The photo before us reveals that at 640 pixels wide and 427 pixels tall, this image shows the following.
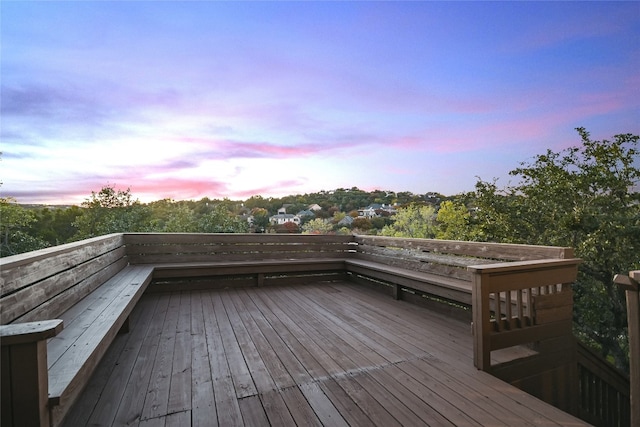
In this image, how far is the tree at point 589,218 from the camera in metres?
5.74

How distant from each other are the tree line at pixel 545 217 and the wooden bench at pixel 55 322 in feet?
12.2

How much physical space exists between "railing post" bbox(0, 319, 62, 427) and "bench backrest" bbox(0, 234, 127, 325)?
0.53 metres

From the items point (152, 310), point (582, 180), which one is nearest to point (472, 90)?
point (582, 180)

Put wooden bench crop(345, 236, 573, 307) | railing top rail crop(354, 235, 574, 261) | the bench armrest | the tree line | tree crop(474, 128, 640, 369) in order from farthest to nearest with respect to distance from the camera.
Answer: the tree line < tree crop(474, 128, 640, 369) < wooden bench crop(345, 236, 573, 307) < railing top rail crop(354, 235, 574, 261) < the bench armrest

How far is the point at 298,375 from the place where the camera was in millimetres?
1930

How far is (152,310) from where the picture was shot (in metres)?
3.39

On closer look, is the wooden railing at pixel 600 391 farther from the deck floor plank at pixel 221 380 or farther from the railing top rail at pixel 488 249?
the deck floor plank at pixel 221 380

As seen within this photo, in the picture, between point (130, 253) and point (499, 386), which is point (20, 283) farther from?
point (130, 253)

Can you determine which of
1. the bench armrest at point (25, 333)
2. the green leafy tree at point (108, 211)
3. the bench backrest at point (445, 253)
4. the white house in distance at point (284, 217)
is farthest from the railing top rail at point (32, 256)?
the green leafy tree at point (108, 211)

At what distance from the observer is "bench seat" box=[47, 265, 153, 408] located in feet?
3.78

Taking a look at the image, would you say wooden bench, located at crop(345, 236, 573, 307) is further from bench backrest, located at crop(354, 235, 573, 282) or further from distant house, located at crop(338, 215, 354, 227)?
distant house, located at crop(338, 215, 354, 227)

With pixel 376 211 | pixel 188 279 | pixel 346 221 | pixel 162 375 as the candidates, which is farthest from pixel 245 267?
pixel 376 211

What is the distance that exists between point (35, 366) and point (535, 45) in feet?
23.2

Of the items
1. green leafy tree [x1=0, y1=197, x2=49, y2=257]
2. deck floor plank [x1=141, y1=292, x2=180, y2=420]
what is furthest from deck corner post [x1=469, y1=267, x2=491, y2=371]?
green leafy tree [x1=0, y1=197, x2=49, y2=257]
